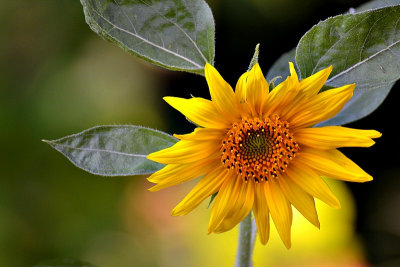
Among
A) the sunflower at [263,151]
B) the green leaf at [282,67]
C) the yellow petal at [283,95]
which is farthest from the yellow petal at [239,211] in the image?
the green leaf at [282,67]

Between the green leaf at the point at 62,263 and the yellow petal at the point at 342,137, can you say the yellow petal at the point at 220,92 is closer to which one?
the yellow petal at the point at 342,137

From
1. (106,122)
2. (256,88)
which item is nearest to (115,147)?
(256,88)

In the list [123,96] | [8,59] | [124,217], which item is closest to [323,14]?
[123,96]

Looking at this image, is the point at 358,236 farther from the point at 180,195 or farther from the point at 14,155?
the point at 14,155

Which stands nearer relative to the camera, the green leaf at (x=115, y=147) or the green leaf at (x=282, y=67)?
the green leaf at (x=115, y=147)

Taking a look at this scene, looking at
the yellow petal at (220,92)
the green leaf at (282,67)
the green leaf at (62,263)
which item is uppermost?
the green leaf at (282,67)

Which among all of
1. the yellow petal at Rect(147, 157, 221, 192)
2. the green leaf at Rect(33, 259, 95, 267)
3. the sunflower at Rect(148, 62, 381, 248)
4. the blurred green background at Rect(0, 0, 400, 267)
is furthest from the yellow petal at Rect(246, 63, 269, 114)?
the blurred green background at Rect(0, 0, 400, 267)
